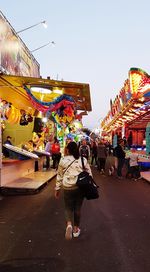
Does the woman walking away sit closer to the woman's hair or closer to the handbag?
the woman's hair

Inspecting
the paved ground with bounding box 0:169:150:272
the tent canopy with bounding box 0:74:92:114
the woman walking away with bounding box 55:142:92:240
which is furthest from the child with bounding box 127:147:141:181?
the woman walking away with bounding box 55:142:92:240

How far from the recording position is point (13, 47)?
12.8 metres

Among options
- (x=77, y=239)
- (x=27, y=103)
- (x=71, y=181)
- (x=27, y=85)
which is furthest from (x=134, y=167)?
(x=71, y=181)

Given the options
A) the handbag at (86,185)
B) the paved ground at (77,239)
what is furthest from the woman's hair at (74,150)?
the paved ground at (77,239)

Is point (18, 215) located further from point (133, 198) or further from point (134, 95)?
point (134, 95)

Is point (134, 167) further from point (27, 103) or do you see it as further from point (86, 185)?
point (86, 185)

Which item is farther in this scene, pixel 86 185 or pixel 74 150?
pixel 74 150

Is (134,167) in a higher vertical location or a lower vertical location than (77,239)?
higher

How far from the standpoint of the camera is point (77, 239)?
5199mm

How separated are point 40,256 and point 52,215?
8.59ft

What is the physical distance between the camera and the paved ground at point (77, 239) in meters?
4.11

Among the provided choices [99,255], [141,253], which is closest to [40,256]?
[99,255]

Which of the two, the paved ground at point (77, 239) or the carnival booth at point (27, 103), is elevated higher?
the carnival booth at point (27, 103)

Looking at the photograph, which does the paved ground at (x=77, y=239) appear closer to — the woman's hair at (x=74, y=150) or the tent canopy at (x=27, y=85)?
the woman's hair at (x=74, y=150)
